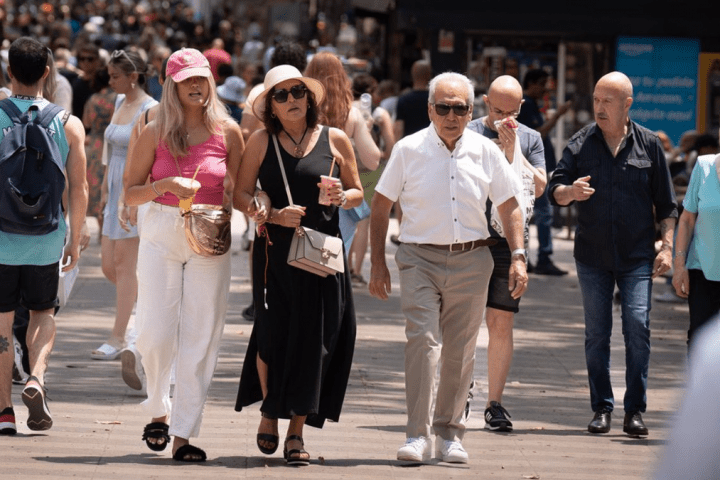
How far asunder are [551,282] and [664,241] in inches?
263

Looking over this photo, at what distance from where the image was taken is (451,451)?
22.0 ft

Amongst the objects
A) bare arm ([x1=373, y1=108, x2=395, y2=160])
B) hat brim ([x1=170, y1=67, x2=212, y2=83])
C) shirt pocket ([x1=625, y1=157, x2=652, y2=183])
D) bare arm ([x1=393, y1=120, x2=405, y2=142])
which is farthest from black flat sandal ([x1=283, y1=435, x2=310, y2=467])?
bare arm ([x1=393, y1=120, x2=405, y2=142])

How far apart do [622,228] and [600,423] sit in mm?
1057

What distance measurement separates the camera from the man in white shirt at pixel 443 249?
666 centimetres

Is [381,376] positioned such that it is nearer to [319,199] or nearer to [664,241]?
[664,241]

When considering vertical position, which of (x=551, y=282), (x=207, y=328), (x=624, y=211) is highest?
(x=624, y=211)

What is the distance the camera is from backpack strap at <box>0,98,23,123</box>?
6918 millimetres

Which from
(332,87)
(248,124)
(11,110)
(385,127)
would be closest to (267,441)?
(11,110)

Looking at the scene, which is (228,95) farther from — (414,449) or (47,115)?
(414,449)

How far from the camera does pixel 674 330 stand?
11.6m

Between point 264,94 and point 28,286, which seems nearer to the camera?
point 264,94

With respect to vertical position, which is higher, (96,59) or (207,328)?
(96,59)

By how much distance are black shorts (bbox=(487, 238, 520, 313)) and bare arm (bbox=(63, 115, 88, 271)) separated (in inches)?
85.0

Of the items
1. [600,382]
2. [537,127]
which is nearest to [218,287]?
[600,382]
